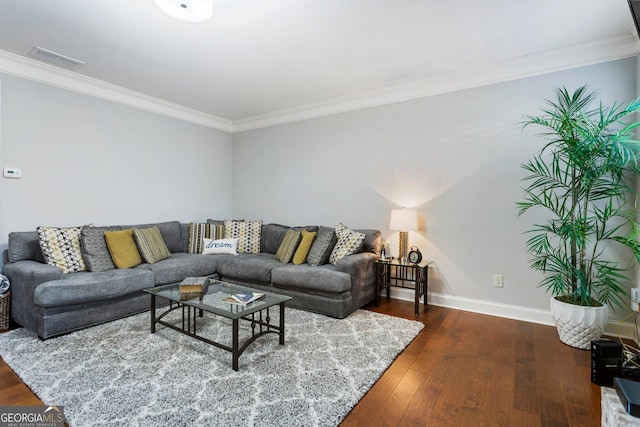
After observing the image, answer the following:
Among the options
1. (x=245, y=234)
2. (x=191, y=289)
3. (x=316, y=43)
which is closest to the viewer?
(x=191, y=289)

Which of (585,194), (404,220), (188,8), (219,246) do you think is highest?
(188,8)

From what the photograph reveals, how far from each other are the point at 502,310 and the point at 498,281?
30 centimetres

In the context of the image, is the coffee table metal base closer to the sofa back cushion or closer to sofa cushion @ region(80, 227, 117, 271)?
sofa cushion @ region(80, 227, 117, 271)

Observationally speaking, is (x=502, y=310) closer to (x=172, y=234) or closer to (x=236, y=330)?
(x=236, y=330)

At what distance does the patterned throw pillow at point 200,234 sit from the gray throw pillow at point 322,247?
156 cm

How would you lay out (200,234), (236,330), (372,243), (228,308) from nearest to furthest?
(236,330) < (228,308) < (372,243) < (200,234)

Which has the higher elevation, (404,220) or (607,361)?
(404,220)

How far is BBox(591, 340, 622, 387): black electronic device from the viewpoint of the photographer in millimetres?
1962

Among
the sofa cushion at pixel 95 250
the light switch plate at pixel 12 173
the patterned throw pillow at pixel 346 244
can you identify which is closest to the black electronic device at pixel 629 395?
the patterned throw pillow at pixel 346 244

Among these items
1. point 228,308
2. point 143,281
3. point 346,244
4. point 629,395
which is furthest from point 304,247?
point 629,395

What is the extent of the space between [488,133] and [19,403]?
4238 millimetres

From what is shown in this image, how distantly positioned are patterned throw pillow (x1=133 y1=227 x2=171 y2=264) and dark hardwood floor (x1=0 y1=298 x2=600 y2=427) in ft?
5.12

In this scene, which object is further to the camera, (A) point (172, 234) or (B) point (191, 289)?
(A) point (172, 234)

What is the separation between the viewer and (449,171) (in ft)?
11.7
